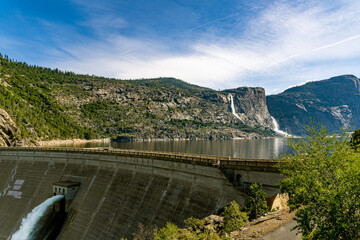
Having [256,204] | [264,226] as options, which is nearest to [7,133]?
[256,204]

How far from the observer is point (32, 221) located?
37750 mm

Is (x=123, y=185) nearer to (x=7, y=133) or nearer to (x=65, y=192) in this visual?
(x=65, y=192)

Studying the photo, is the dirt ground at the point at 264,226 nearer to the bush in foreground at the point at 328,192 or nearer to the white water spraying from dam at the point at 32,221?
the bush in foreground at the point at 328,192

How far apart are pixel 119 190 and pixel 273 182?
23.1m

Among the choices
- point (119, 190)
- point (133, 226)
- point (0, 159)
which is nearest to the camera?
point (133, 226)

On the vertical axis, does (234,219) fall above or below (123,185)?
above

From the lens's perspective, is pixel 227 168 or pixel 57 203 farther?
pixel 57 203

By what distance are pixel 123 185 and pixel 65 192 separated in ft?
39.5

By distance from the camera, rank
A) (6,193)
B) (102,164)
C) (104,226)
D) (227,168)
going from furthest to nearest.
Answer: (6,193)
(102,164)
(104,226)
(227,168)

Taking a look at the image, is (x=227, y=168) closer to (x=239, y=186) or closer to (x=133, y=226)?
(x=239, y=186)

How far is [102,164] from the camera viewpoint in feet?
139

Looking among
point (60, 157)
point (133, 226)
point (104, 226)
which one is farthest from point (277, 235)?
point (60, 157)

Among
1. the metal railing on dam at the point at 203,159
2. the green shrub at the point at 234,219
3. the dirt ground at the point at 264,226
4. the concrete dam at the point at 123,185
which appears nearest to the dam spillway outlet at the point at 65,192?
the concrete dam at the point at 123,185

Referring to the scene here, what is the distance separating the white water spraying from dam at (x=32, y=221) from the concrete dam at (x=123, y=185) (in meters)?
2.01
